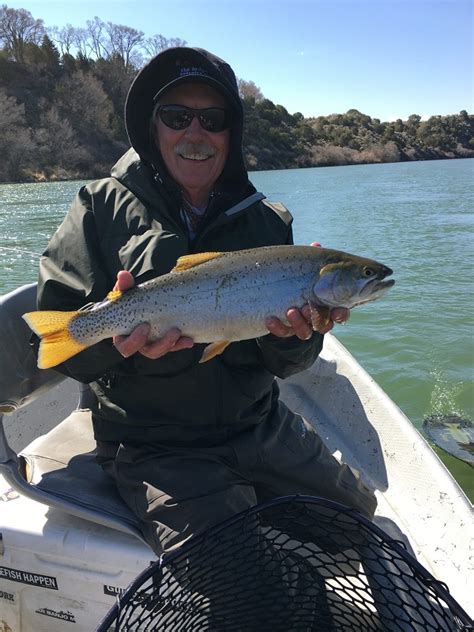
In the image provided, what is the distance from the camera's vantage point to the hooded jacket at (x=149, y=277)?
253cm

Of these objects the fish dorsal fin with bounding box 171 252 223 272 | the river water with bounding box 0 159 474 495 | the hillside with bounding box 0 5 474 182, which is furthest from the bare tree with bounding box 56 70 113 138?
the fish dorsal fin with bounding box 171 252 223 272

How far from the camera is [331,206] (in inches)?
1073

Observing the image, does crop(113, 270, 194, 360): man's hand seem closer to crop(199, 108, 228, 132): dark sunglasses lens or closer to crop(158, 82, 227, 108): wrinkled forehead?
crop(199, 108, 228, 132): dark sunglasses lens

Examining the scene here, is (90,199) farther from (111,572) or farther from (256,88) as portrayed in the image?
(256,88)

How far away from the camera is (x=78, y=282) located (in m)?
2.51

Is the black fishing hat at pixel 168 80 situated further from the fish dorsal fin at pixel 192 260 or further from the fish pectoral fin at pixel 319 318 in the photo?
the fish pectoral fin at pixel 319 318

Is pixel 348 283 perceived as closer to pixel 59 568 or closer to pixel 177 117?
pixel 177 117

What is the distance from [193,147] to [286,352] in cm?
121

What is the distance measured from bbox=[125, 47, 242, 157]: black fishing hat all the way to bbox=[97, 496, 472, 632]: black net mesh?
201 cm

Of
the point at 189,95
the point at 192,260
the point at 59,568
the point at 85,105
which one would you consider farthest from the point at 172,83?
the point at 85,105

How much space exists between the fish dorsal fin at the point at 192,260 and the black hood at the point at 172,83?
0.64 m

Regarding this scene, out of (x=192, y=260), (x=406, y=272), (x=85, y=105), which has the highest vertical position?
(x=85, y=105)

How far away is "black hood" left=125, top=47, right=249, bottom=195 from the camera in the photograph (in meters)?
2.89

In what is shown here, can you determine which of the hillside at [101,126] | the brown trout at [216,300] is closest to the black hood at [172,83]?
the brown trout at [216,300]
